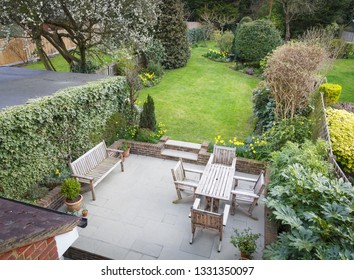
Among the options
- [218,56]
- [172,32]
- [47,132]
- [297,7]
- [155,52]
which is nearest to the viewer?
[47,132]

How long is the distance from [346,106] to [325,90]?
2480mm

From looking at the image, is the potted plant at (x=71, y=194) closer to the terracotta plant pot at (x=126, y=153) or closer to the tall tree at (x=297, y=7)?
the terracotta plant pot at (x=126, y=153)

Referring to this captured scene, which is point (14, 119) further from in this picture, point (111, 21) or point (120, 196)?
point (111, 21)

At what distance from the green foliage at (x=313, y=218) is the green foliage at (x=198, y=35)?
26808mm

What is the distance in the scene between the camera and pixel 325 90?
9469 millimetres

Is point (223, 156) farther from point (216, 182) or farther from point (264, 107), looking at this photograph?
point (264, 107)

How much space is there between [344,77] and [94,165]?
1916cm

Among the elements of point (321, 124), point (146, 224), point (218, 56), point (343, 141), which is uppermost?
point (218, 56)

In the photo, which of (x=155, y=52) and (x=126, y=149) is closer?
(x=126, y=149)

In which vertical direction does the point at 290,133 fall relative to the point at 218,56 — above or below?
below

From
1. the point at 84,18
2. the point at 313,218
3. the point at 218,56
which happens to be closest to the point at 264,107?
the point at 313,218

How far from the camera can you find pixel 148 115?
9.18 m
